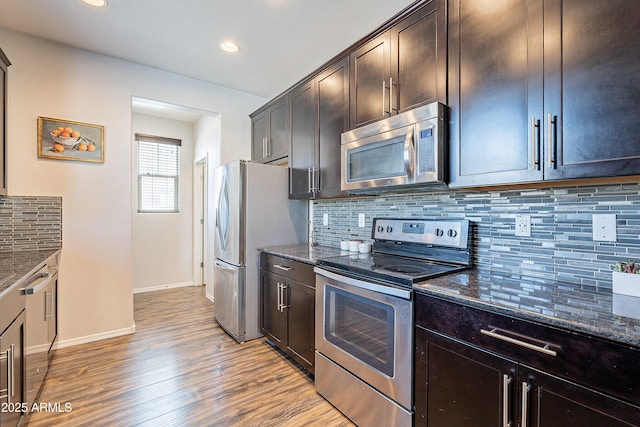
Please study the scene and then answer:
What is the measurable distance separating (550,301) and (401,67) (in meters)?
1.47

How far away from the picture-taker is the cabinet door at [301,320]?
2109mm

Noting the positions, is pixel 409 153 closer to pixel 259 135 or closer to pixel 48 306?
pixel 259 135

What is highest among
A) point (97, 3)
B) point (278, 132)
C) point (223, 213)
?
point (97, 3)

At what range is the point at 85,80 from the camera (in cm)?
276

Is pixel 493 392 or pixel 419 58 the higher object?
pixel 419 58

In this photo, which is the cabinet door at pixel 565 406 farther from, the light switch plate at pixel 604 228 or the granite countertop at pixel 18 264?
the granite countertop at pixel 18 264

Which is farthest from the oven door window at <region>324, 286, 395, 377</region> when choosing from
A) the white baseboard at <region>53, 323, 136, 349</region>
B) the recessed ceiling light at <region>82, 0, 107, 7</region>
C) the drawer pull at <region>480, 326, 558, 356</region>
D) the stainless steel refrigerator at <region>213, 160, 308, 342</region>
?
the recessed ceiling light at <region>82, 0, 107, 7</region>

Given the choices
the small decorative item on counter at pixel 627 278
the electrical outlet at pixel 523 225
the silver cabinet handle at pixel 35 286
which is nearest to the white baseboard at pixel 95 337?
the silver cabinet handle at pixel 35 286

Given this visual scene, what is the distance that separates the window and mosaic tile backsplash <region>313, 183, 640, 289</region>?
13.6 feet

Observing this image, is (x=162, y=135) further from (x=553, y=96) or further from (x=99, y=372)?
(x=553, y=96)

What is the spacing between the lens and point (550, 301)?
1104 millimetres

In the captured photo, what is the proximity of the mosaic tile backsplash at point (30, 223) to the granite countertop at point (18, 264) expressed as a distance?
11cm

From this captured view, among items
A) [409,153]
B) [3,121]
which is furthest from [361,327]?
[3,121]

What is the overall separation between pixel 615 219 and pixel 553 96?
61 centimetres
